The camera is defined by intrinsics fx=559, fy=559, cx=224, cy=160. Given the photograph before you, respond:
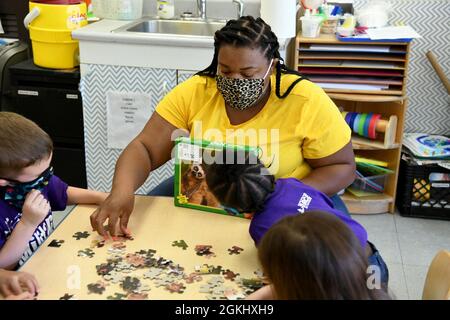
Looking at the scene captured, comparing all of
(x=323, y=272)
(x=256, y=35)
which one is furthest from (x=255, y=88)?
(x=323, y=272)

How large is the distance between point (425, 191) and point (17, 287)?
2477 millimetres

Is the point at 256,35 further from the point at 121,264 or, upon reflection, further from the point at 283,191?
the point at 121,264

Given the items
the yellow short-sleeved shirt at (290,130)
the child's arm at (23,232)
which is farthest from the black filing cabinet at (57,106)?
the child's arm at (23,232)

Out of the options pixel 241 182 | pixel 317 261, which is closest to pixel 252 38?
pixel 241 182

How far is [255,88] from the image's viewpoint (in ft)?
5.82

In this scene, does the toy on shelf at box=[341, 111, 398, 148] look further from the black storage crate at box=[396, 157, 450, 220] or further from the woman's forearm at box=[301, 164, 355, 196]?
the woman's forearm at box=[301, 164, 355, 196]

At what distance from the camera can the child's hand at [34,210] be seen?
4.79 feet

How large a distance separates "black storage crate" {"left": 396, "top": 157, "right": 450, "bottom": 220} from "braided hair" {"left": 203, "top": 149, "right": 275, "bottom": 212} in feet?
6.41

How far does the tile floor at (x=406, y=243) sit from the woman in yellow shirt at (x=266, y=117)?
95 cm

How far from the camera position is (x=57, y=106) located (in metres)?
3.14

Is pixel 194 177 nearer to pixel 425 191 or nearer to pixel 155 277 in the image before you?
pixel 155 277

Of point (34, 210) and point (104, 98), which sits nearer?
point (34, 210)

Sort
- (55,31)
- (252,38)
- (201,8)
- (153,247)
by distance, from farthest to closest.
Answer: (201,8) → (55,31) → (252,38) → (153,247)

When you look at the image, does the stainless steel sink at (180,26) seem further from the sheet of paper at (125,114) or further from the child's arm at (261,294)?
the child's arm at (261,294)
